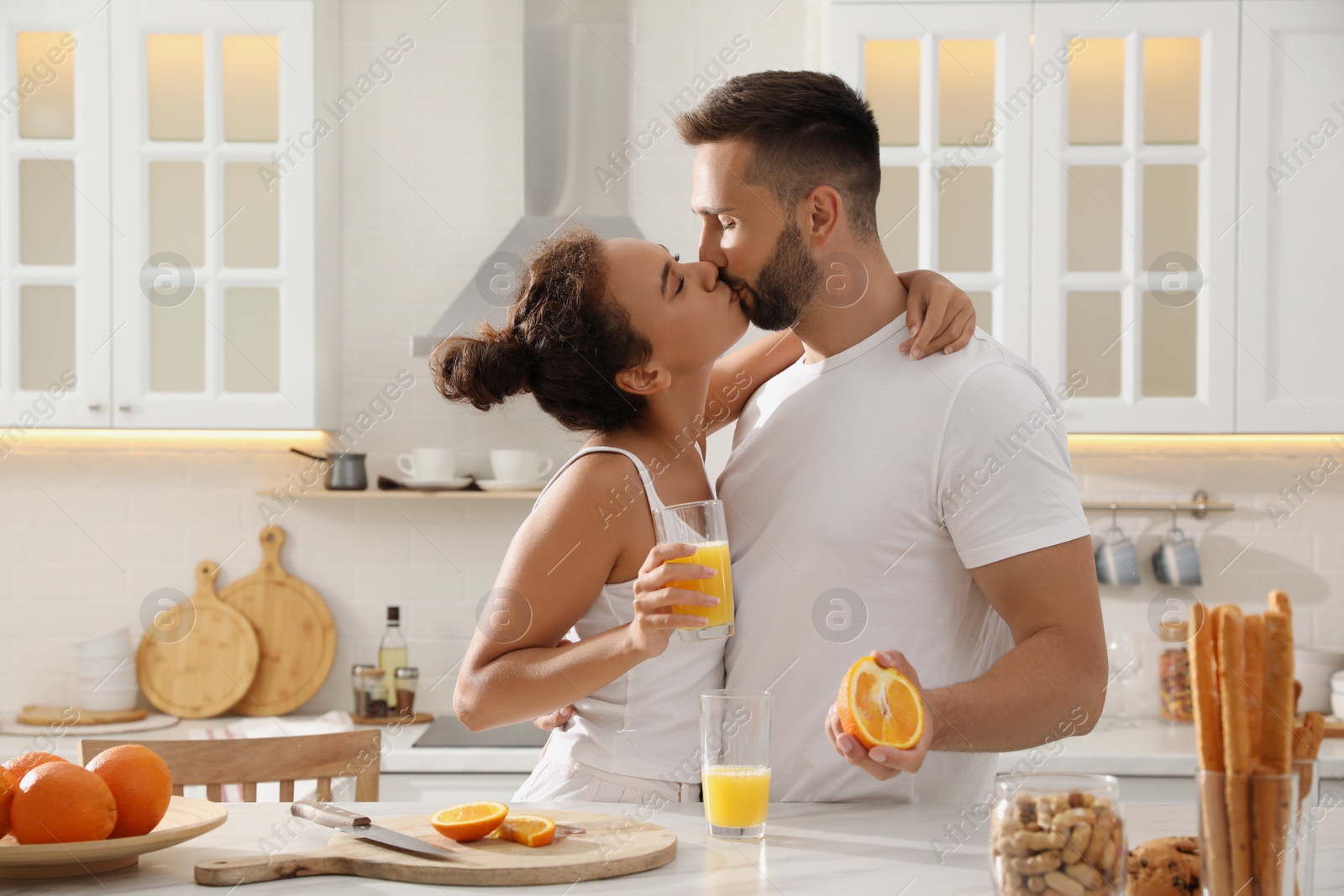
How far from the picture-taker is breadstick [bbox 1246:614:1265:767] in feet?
2.54

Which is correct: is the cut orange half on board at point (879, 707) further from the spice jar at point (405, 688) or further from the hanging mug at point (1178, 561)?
the hanging mug at point (1178, 561)

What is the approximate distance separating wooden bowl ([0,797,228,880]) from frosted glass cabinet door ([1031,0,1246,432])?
236 centimetres

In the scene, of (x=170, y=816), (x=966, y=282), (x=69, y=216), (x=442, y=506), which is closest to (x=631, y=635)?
(x=170, y=816)

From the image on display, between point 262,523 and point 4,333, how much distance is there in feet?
2.68

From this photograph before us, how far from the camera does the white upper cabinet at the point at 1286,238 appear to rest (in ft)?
9.58

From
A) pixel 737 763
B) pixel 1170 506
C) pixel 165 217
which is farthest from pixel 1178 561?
pixel 165 217

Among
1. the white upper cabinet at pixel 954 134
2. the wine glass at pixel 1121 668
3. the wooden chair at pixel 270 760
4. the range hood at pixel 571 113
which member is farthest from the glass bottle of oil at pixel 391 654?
the wine glass at pixel 1121 668

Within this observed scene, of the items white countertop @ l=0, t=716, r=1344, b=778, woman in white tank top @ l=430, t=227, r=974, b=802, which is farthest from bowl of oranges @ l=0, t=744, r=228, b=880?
A: white countertop @ l=0, t=716, r=1344, b=778

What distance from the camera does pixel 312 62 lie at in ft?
9.94

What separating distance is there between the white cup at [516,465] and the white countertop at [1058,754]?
28.1 inches

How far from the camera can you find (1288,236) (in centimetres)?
293

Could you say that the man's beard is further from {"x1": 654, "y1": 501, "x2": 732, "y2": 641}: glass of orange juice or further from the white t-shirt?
{"x1": 654, "y1": 501, "x2": 732, "y2": 641}: glass of orange juice

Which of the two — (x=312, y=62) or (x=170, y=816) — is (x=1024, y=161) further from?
(x=170, y=816)

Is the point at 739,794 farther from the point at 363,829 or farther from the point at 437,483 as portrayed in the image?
the point at 437,483
